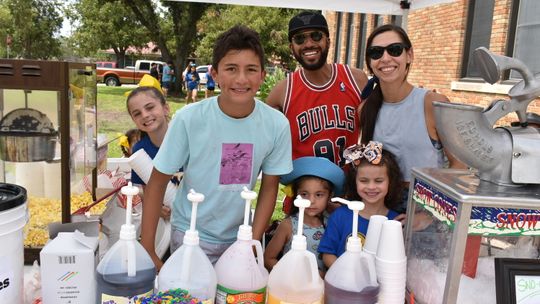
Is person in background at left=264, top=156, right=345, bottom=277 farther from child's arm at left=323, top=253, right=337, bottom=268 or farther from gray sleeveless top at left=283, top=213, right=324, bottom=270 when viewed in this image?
child's arm at left=323, top=253, right=337, bottom=268

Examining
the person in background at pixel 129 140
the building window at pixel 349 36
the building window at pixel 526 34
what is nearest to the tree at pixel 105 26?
the building window at pixel 349 36

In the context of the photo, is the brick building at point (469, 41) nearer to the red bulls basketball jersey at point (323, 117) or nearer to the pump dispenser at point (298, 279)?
the red bulls basketball jersey at point (323, 117)

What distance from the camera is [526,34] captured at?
6305 mm

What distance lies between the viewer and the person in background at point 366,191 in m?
1.80

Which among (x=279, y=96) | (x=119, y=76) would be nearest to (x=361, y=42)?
(x=279, y=96)

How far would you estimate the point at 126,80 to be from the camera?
2842cm

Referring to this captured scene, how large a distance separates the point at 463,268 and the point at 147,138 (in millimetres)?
1978

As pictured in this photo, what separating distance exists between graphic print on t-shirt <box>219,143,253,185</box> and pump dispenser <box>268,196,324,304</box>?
0.56 meters

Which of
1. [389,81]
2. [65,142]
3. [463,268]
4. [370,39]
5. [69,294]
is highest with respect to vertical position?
[370,39]

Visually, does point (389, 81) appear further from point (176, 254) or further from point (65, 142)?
point (65, 142)

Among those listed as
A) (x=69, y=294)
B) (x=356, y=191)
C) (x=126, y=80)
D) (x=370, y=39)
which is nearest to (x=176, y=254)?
(x=69, y=294)

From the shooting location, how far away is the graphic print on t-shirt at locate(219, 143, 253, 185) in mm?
1669

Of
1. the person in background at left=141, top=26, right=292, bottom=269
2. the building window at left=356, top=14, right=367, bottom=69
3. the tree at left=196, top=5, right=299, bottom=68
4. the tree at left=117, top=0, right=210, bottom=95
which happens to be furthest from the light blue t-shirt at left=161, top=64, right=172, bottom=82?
the person in background at left=141, top=26, right=292, bottom=269

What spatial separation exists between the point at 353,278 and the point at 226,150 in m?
0.68
